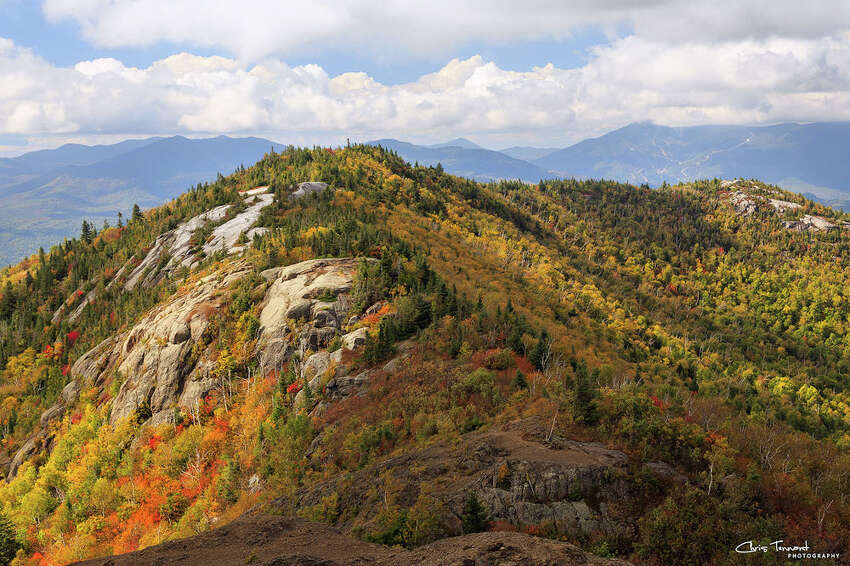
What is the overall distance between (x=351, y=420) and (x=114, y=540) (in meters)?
35.1

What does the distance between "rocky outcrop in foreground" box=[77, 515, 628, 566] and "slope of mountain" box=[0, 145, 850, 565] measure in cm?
19

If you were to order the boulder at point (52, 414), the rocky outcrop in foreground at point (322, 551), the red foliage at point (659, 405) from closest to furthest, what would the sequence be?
1. the rocky outcrop in foreground at point (322, 551)
2. the red foliage at point (659, 405)
3. the boulder at point (52, 414)

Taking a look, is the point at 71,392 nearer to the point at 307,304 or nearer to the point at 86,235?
the point at 307,304

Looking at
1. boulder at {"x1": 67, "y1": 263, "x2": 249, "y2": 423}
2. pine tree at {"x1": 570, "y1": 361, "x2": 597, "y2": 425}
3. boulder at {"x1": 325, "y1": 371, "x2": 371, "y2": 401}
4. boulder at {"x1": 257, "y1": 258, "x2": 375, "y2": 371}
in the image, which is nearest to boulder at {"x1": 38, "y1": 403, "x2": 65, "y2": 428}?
boulder at {"x1": 67, "y1": 263, "x2": 249, "y2": 423}

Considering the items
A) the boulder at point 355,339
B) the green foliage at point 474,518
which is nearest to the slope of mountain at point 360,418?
the green foliage at point 474,518

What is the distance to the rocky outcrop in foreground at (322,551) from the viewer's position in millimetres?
17344

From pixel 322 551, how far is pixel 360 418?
642 inches

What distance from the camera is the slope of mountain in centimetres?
2247

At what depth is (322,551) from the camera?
21.4m

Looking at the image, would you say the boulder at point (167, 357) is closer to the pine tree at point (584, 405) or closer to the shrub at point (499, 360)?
the shrub at point (499, 360)

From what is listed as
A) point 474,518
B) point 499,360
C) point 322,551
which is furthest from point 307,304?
point 474,518

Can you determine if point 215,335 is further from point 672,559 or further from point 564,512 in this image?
point 672,559

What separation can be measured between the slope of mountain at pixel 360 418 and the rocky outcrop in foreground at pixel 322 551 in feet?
0.64

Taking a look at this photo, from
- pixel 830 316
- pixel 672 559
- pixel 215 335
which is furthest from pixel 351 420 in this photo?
pixel 830 316
